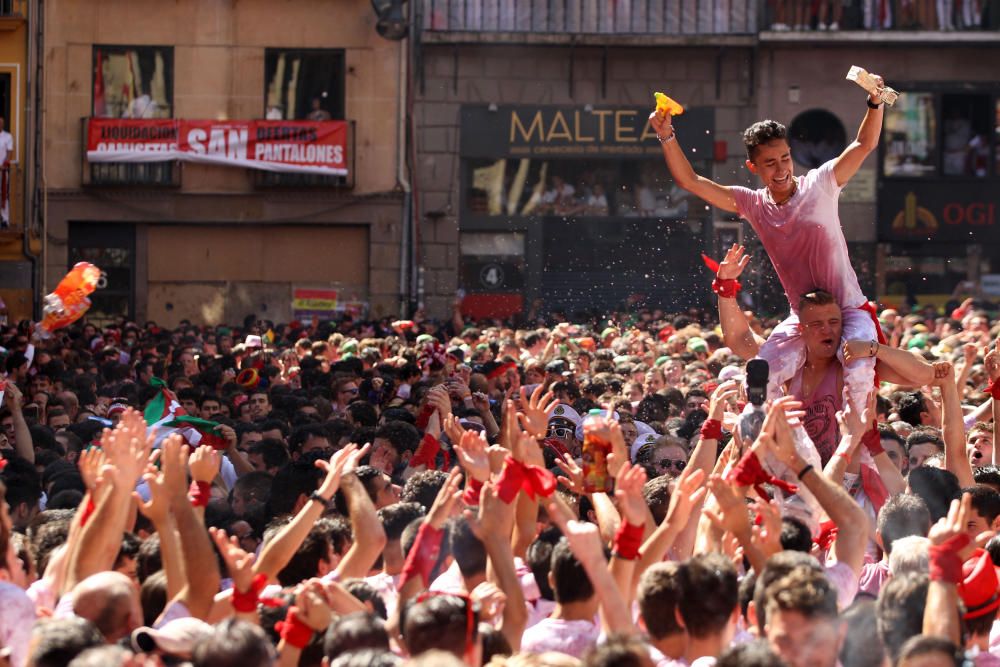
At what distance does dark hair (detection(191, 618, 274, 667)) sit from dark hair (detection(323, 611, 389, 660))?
0.25 m

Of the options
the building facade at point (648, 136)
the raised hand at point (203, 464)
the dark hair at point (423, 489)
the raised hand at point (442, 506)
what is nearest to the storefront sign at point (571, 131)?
the building facade at point (648, 136)

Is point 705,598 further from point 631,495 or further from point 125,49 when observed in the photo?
point 125,49

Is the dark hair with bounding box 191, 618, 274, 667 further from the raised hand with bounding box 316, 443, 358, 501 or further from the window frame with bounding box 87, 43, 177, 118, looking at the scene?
the window frame with bounding box 87, 43, 177, 118

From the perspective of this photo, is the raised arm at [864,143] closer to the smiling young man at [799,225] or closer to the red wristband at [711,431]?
the smiling young man at [799,225]

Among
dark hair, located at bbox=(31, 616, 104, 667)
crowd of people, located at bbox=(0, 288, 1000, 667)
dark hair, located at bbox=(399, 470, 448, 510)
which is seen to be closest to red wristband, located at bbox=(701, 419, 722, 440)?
crowd of people, located at bbox=(0, 288, 1000, 667)

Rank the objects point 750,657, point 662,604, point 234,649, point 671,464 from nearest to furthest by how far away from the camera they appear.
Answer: point 750,657, point 234,649, point 662,604, point 671,464

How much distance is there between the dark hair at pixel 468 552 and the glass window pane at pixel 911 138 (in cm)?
2404

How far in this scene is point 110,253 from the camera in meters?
28.6

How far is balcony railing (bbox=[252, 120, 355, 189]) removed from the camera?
92.6ft

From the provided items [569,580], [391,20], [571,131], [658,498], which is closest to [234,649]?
[569,580]

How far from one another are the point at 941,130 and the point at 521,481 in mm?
24590

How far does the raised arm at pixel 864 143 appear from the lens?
7.76 metres

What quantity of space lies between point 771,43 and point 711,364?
1469cm

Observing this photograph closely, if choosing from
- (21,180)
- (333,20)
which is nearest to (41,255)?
(21,180)
